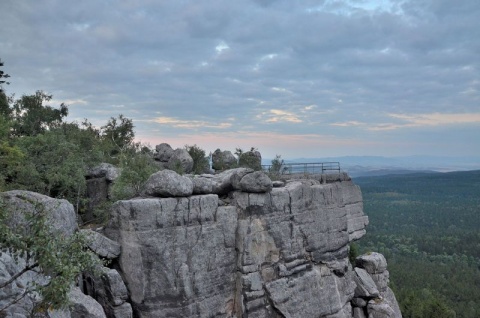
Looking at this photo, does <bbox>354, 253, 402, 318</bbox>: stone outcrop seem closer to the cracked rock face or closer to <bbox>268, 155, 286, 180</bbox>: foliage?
the cracked rock face

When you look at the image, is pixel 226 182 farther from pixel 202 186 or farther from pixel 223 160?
pixel 223 160

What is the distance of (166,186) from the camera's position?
2170 centimetres

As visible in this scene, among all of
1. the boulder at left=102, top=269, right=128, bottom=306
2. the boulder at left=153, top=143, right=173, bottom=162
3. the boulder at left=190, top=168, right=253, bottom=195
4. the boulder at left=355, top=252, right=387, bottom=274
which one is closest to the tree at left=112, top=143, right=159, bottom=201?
the boulder at left=190, top=168, right=253, bottom=195

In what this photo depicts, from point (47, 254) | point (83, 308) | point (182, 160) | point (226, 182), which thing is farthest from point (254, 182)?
point (47, 254)

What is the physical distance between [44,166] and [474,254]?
490ft

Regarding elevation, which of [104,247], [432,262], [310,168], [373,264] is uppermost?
[310,168]

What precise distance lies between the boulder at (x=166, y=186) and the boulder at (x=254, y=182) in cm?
415

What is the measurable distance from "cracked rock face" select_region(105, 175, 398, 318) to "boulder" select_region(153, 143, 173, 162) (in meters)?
14.7

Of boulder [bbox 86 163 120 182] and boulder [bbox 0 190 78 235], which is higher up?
boulder [bbox 86 163 120 182]

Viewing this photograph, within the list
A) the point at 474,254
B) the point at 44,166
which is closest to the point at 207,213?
the point at 44,166

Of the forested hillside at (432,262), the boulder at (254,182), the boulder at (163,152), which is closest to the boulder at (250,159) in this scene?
the boulder at (163,152)

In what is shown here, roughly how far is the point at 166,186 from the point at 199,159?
68.0 ft

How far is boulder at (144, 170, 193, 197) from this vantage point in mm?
21750

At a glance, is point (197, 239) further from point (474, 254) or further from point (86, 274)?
point (474, 254)
